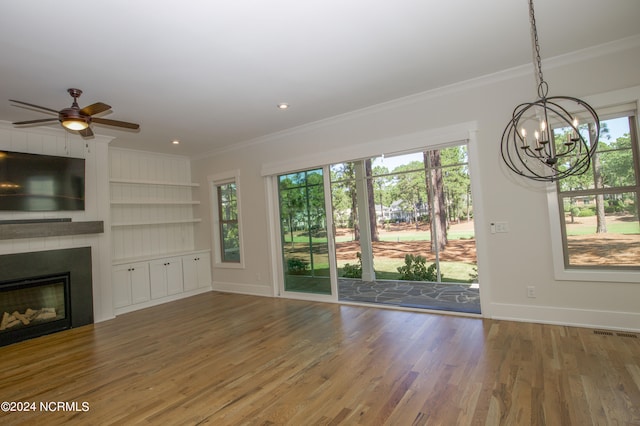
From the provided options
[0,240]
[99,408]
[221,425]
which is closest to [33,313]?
[0,240]

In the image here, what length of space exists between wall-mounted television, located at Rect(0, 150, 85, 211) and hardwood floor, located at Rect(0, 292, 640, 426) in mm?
1742

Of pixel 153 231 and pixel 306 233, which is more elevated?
pixel 153 231

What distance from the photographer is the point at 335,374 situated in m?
2.68

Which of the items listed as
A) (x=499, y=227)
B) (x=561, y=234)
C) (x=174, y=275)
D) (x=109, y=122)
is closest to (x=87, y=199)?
(x=174, y=275)

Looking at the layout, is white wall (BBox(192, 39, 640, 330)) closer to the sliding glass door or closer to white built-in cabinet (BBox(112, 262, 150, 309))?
the sliding glass door

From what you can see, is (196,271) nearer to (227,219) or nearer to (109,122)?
(227,219)

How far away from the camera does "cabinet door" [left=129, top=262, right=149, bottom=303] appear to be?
529 centimetres

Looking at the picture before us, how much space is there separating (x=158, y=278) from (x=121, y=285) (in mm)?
590

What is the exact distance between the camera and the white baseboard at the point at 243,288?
5.70m

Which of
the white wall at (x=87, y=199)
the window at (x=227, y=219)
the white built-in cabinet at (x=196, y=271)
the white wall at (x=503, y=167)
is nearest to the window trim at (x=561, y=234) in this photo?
the white wall at (x=503, y=167)

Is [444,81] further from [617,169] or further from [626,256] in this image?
[626,256]

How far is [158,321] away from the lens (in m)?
4.54

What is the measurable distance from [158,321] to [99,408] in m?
2.25

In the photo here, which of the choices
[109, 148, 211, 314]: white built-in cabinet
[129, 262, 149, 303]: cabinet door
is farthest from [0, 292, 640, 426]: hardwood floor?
[109, 148, 211, 314]: white built-in cabinet
